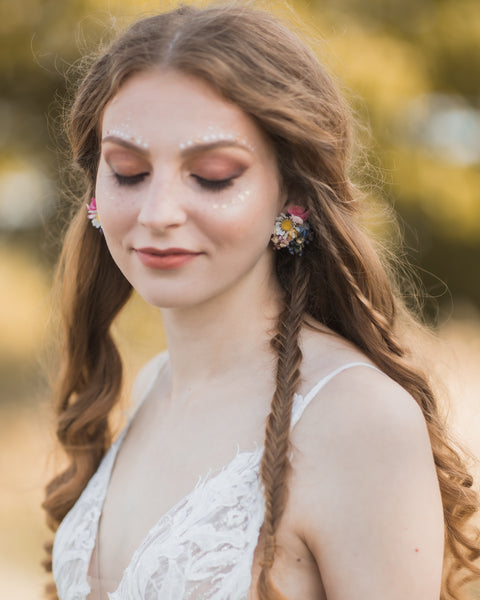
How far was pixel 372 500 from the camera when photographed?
4.80 feet

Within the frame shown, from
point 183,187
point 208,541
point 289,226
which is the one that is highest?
point 183,187

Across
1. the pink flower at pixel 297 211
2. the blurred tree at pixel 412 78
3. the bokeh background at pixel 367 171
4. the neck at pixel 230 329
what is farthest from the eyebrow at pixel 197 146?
the blurred tree at pixel 412 78

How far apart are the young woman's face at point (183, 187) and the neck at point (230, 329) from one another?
0.09m

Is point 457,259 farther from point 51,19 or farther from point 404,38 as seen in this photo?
point 51,19

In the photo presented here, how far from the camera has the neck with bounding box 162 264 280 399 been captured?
6.13ft

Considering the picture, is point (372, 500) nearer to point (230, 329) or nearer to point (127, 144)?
point (230, 329)

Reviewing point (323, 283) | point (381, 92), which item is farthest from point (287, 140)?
point (381, 92)

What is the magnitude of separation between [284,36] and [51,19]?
4.34m

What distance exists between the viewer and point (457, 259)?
6082 millimetres

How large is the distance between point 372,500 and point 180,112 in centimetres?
92

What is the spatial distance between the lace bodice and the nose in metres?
0.48

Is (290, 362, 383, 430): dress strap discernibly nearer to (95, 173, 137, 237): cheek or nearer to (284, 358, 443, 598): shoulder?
(284, 358, 443, 598): shoulder

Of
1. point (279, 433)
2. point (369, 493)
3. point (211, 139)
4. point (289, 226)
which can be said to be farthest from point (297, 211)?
point (369, 493)

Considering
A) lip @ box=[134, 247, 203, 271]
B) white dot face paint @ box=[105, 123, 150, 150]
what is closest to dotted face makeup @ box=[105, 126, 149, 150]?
white dot face paint @ box=[105, 123, 150, 150]
